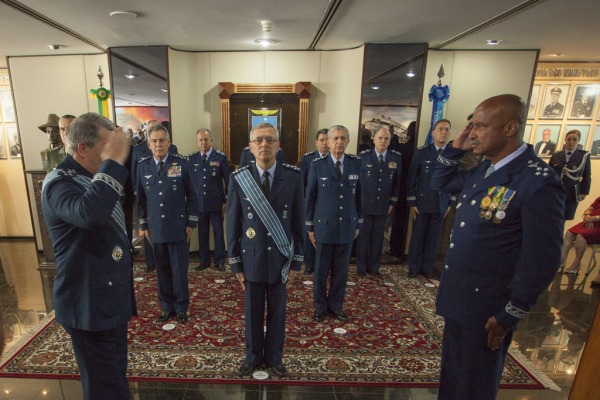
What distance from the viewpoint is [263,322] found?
242cm

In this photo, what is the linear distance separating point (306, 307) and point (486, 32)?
371 cm

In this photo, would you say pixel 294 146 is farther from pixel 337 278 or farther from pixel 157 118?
pixel 337 278

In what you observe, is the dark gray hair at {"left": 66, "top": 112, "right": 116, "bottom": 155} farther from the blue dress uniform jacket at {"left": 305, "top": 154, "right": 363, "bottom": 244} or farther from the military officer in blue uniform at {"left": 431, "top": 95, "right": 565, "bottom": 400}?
the blue dress uniform jacket at {"left": 305, "top": 154, "right": 363, "bottom": 244}

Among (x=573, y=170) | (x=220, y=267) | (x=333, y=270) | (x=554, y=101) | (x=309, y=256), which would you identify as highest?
(x=554, y=101)

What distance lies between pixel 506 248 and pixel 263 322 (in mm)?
1649

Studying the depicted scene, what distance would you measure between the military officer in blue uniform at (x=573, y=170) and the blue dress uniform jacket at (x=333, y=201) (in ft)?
12.5

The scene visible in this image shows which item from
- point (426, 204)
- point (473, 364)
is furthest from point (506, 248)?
point (426, 204)

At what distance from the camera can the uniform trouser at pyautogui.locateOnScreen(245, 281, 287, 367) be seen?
2.33m

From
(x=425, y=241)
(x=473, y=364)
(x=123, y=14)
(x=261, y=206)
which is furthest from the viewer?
(x=425, y=241)

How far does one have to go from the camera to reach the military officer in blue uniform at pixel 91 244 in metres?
1.39

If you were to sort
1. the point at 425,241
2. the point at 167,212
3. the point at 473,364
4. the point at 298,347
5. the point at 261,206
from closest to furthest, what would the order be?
→ the point at 473,364 → the point at 261,206 → the point at 298,347 → the point at 167,212 → the point at 425,241

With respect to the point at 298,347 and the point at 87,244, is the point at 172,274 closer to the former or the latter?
the point at 298,347

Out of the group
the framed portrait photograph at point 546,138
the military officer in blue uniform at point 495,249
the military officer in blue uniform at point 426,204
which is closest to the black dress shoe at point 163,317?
the military officer in blue uniform at point 495,249

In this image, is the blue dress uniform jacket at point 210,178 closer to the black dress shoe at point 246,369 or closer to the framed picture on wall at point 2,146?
the black dress shoe at point 246,369
